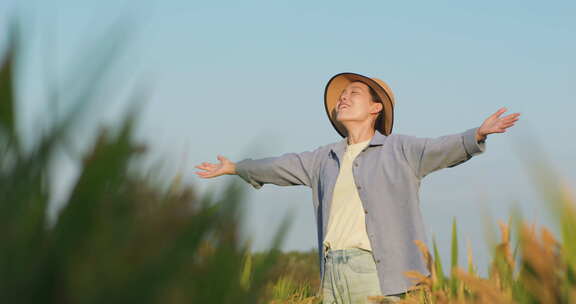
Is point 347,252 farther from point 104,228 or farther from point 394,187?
point 104,228

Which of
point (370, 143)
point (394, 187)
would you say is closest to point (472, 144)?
point (394, 187)

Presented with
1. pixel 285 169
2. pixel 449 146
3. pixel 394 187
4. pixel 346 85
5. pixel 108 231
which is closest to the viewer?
pixel 108 231

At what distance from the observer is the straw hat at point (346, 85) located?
20.1 feet

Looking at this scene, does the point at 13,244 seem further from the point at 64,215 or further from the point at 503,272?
the point at 503,272

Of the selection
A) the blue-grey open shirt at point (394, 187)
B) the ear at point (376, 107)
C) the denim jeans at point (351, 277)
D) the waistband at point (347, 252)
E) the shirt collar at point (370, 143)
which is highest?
the ear at point (376, 107)

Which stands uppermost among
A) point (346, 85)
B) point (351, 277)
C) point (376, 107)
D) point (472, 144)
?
point (346, 85)

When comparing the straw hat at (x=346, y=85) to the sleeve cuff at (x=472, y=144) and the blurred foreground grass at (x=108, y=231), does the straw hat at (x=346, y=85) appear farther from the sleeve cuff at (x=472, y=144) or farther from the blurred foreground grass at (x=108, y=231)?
the blurred foreground grass at (x=108, y=231)

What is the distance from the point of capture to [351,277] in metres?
4.93

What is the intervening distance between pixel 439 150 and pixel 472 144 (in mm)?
291

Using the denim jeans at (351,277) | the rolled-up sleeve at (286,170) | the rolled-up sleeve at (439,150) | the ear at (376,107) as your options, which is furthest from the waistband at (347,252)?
the ear at (376,107)

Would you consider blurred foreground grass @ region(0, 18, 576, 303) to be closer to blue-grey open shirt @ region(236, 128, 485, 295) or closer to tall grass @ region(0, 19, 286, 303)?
tall grass @ region(0, 19, 286, 303)

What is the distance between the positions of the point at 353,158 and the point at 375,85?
84cm

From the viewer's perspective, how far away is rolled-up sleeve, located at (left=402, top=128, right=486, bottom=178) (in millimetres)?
4805

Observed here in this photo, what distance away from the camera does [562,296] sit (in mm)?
1603
